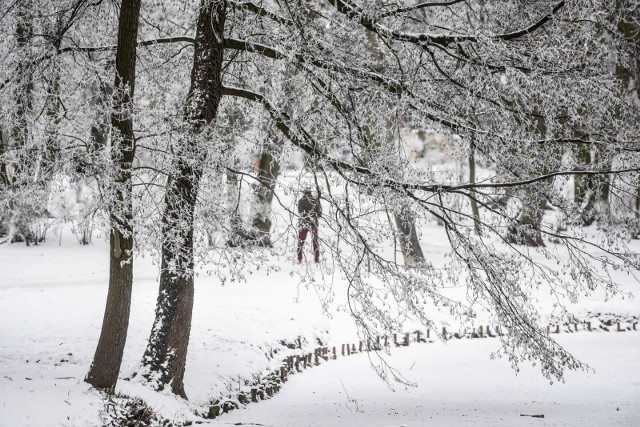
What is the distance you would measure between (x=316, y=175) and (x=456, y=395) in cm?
395

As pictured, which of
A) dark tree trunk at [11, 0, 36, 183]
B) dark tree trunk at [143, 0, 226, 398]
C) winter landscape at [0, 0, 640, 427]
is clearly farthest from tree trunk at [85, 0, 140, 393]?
dark tree trunk at [11, 0, 36, 183]

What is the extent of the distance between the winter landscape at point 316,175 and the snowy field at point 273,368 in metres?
0.06

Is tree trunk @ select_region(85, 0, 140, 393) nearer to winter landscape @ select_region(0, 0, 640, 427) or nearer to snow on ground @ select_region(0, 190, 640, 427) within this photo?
winter landscape @ select_region(0, 0, 640, 427)

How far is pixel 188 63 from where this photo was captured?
9.34m

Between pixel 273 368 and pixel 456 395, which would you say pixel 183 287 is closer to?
pixel 273 368

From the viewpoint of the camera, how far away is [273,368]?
9797 mm

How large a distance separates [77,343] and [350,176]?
15.9 ft

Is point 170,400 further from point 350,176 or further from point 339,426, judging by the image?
point 350,176

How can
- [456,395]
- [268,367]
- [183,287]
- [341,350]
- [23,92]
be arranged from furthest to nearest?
1. [341,350]
2. [268,367]
3. [456,395]
4. [23,92]
5. [183,287]

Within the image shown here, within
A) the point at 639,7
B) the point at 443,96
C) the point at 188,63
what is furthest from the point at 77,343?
the point at 639,7

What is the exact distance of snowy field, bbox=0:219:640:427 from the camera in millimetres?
7012

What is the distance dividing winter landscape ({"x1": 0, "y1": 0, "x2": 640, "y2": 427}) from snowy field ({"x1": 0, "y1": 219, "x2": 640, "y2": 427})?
6cm

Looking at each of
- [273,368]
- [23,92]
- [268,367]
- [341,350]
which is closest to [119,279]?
[23,92]

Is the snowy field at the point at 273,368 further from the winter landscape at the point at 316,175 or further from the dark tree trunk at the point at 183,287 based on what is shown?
the dark tree trunk at the point at 183,287
